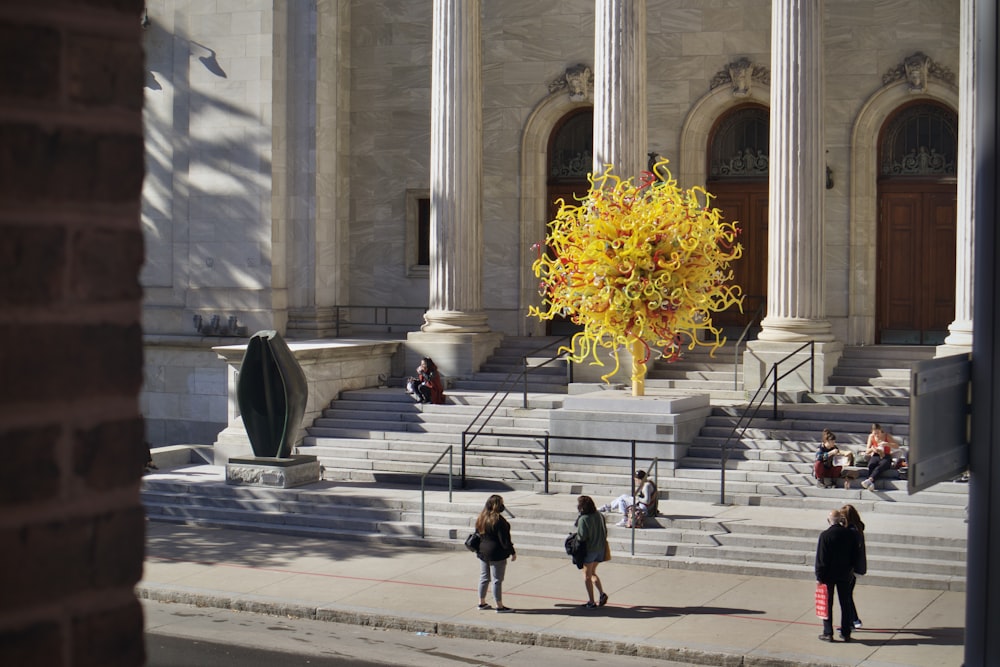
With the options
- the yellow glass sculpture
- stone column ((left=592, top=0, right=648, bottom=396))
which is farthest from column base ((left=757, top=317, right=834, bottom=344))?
stone column ((left=592, top=0, right=648, bottom=396))

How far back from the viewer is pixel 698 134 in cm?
3188

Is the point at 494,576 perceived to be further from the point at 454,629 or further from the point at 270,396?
the point at 270,396

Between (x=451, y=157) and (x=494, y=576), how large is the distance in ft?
46.8

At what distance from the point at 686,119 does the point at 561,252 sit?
884 cm

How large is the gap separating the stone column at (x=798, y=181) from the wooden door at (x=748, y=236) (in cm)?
469

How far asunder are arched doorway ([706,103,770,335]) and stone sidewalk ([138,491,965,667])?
38.2ft

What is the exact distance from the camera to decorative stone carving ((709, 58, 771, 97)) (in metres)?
31.0

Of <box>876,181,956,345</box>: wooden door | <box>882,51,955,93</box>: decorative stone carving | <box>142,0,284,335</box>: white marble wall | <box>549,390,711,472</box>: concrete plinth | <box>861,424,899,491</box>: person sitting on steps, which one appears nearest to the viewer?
<box>861,424,899,491</box>: person sitting on steps

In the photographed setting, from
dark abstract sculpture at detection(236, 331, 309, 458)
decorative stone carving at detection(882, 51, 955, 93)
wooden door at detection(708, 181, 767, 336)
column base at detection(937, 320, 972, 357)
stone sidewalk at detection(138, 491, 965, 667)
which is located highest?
decorative stone carving at detection(882, 51, 955, 93)

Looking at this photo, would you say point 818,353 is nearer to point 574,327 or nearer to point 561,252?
point 561,252

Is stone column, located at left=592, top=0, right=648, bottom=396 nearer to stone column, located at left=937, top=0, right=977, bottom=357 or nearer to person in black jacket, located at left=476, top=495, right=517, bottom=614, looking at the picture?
stone column, located at left=937, top=0, right=977, bottom=357

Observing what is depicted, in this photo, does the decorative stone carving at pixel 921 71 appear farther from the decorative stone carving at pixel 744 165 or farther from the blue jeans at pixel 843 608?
the blue jeans at pixel 843 608

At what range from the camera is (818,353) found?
26.6 metres

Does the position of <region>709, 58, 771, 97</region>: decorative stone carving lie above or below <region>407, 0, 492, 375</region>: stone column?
above
